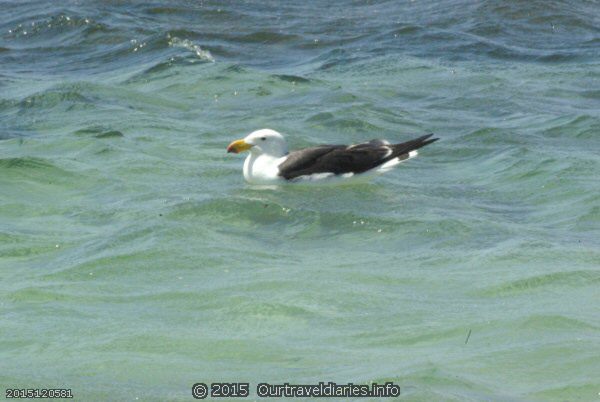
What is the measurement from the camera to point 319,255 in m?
7.81

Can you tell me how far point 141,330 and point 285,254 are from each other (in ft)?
6.03

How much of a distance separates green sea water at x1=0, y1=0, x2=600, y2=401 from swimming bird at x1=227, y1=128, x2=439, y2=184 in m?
0.16

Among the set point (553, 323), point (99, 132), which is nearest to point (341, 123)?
point (99, 132)

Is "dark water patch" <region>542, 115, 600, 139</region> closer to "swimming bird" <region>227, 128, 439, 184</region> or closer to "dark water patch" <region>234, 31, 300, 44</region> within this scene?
"swimming bird" <region>227, 128, 439, 184</region>

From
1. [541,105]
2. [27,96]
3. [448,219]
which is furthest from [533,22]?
[448,219]

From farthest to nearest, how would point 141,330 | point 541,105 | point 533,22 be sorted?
point 533,22 → point 541,105 → point 141,330

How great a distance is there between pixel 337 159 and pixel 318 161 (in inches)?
6.2

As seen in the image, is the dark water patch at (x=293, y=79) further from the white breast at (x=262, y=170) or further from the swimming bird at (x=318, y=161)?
A: the white breast at (x=262, y=170)

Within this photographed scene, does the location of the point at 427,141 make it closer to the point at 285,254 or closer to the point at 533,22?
the point at 285,254

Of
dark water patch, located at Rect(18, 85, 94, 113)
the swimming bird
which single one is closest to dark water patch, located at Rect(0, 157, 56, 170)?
the swimming bird

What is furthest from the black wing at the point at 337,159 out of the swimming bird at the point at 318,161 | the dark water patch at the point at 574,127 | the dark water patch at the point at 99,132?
the dark water patch at the point at 574,127

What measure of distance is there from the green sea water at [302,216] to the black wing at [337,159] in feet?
0.63

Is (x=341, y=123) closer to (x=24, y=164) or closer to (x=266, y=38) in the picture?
(x=24, y=164)

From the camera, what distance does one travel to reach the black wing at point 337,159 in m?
10.2
